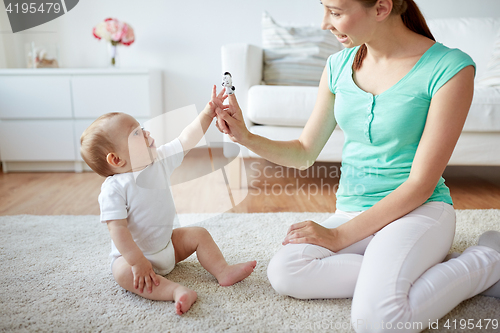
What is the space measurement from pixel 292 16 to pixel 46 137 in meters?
1.75

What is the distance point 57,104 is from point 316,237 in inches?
77.3

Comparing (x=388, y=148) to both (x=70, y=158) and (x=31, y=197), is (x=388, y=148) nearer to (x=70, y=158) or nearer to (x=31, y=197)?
(x=31, y=197)

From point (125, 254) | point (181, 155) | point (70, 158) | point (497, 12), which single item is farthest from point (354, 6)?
point (497, 12)

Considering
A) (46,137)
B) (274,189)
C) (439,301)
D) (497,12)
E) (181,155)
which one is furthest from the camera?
(497,12)

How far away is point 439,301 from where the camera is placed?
738mm

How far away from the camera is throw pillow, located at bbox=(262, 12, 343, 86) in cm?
210

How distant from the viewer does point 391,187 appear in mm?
916

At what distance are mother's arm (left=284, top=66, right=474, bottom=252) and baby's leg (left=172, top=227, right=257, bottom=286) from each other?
0.18m

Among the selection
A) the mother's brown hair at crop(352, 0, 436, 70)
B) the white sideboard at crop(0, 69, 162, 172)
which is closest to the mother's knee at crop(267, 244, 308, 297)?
the mother's brown hair at crop(352, 0, 436, 70)

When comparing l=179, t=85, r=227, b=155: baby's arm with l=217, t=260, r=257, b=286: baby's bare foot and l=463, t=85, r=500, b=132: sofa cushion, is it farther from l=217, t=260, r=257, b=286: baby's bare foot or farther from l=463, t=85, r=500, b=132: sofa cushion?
l=463, t=85, r=500, b=132: sofa cushion

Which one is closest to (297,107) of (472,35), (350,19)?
(350,19)

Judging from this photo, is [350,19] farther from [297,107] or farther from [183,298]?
[297,107]

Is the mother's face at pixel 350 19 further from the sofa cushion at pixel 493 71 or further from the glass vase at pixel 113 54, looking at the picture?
the glass vase at pixel 113 54

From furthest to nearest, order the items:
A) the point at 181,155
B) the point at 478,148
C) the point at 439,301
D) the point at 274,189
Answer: the point at 274,189 < the point at 478,148 < the point at 181,155 < the point at 439,301
